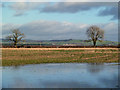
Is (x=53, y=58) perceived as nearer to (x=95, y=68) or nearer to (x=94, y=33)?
Answer: (x=95, y=68)

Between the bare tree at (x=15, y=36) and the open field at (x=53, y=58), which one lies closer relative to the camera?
the open field at (x=53, y=58)

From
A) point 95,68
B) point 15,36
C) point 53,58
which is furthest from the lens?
point 15,36

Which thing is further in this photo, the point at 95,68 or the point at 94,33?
the point at 94,33

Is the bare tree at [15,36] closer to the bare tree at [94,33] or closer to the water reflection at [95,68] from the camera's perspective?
the bare tree at [94,33]

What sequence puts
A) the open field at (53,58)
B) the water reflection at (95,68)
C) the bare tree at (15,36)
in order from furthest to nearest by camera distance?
the bare tree at (15,36), the open field at (53,58), the water reflection at (95,68)

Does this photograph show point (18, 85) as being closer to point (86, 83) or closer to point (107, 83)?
point (86, 83)

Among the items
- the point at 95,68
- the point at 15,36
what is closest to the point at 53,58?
the point at 95,68

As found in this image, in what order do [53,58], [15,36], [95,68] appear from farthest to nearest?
[15,36] → [53,58] → [95,68]

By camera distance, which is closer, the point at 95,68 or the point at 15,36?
the point at 95,68

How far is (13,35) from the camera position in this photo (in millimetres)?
112312

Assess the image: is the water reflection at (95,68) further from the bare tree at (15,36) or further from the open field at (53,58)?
the bare tree at (15,36)

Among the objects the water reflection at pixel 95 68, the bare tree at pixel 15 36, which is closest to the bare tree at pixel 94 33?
the bare tree at pixel 15 36

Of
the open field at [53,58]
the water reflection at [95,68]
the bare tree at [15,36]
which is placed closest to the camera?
the water reflection at [95,68]

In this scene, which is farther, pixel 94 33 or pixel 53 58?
pixel 94 33
